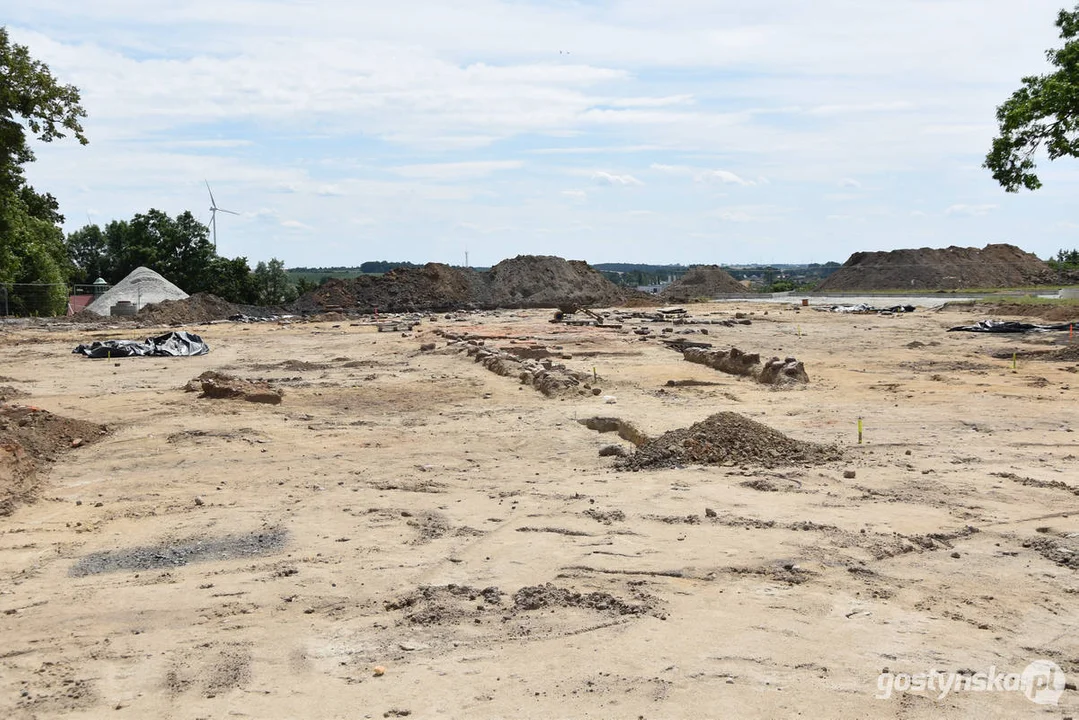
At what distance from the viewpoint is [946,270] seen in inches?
3100

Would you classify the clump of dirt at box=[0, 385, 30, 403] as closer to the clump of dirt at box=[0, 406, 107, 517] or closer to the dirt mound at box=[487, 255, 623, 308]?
the clump of dirt at box=[0, 406, 107, 517]

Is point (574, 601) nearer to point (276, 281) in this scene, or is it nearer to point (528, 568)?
point (528, 568)

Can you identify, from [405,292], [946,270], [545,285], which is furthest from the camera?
[946,270]

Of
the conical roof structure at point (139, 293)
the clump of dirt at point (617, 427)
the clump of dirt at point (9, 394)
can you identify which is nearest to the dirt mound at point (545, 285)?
the conical roof structure at point (139, 293)

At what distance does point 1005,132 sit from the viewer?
27.2m

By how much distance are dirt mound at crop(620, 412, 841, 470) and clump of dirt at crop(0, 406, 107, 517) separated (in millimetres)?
6045

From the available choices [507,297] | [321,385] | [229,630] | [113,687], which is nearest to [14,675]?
[113,687]

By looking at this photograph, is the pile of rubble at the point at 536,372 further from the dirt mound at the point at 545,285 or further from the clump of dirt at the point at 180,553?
the dirt mound at the point at 545,285

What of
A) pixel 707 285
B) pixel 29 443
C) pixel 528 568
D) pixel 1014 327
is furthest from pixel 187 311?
pixel 707 285

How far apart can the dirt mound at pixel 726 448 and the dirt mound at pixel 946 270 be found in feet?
233

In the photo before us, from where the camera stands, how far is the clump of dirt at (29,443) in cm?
937

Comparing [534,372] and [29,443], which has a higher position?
[534,372]

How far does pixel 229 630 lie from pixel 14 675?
1.14 metres

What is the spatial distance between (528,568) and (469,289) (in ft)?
194
